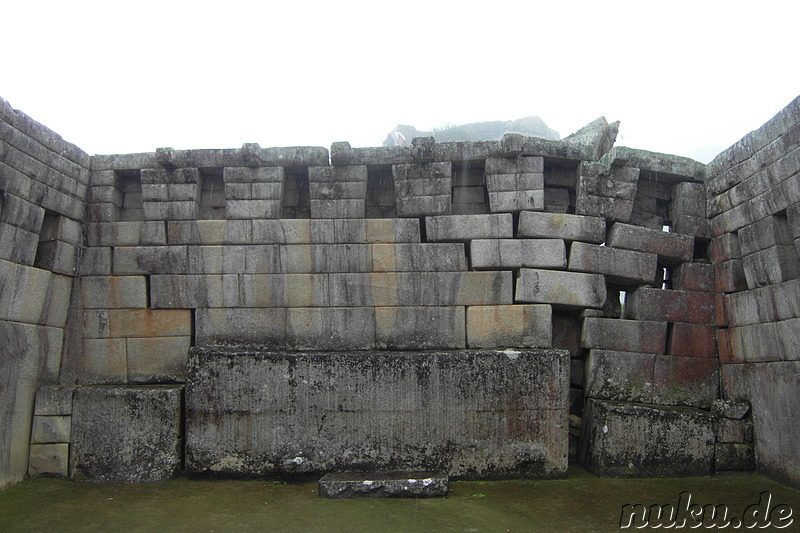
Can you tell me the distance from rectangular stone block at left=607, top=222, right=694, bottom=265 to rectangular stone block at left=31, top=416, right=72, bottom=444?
7.18 m

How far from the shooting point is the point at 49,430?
6.90m

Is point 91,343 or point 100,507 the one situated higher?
point 91,343

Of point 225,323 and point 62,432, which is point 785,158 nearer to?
point 225,323

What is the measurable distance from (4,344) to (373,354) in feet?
13.6

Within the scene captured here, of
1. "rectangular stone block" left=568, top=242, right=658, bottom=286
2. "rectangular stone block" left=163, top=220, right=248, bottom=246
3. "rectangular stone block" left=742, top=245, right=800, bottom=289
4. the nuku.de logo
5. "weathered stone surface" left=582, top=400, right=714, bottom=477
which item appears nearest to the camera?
the nuku.de logo

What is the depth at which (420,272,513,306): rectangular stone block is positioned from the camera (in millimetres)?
7273

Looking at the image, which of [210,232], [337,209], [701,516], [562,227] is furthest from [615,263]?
[210,232]

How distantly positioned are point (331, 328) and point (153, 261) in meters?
2.49

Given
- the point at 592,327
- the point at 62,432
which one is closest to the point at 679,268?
the point at 592,327

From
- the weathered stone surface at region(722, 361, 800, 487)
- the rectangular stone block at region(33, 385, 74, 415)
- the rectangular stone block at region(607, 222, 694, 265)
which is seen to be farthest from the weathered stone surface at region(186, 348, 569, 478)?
the weathered stone surface at region(722, 361, 800, 487)

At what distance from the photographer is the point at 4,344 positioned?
21.3 feet

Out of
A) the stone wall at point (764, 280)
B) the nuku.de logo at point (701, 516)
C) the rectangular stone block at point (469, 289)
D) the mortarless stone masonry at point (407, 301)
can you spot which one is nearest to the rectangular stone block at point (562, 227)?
the mortarless stone masonry at point (407, 301)

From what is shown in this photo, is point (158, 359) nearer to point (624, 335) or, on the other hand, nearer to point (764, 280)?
point (624, 335)

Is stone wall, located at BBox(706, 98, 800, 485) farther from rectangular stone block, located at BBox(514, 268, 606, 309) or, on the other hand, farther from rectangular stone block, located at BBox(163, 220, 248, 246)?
rectangular stone block, located at BBox(163, 220, 248, 246)
